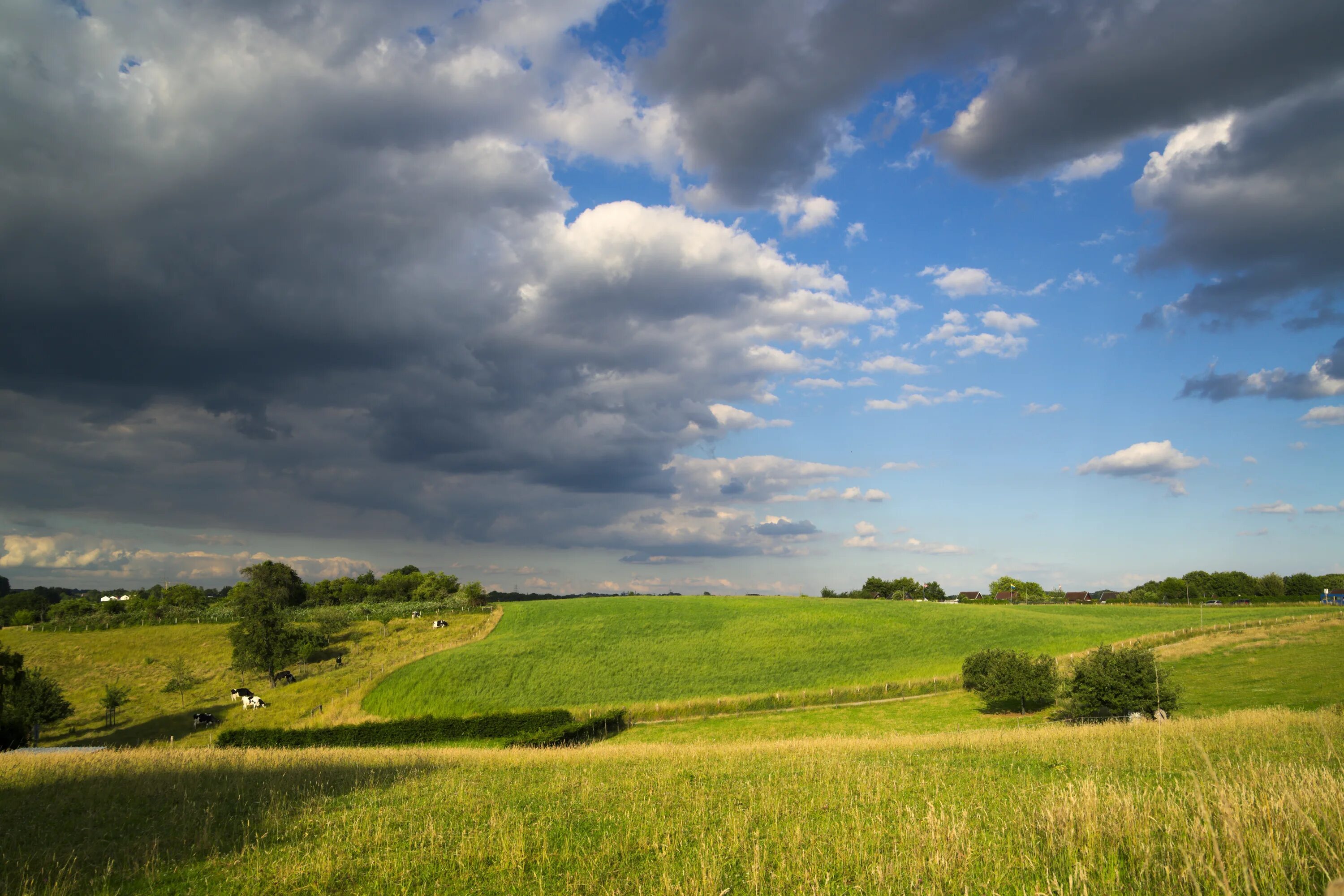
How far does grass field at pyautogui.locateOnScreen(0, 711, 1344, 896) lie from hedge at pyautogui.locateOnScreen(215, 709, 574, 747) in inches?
964

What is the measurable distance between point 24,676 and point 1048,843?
241ft

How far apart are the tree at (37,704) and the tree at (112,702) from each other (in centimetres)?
266

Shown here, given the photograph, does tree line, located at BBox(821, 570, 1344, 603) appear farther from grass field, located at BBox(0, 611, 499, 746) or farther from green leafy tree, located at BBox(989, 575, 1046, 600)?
grass field, located at BBox(0, 611, 499, 746)

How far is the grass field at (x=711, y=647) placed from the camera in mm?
58562

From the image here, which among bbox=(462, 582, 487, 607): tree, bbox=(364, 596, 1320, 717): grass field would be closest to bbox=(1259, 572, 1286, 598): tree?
bbox=(364, 596, 1320, 717): grass field

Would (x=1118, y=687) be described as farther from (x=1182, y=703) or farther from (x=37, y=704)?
(x=37, y=704)

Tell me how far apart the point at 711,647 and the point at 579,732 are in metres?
29.1

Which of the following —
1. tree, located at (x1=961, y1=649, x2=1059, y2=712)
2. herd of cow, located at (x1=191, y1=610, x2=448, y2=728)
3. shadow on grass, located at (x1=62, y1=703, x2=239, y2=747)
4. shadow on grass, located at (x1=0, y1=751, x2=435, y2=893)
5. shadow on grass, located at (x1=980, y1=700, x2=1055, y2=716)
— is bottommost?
shadow on grass, located at (x1=62, y1=703, x2=239, y2=747)

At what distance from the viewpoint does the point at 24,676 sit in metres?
52.4

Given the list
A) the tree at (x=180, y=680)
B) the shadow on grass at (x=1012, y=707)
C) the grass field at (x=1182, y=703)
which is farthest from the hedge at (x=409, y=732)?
the shadow on grass at (x=1012, y=707)

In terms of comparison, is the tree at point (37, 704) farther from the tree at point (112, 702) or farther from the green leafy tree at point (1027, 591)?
the green leafy tree at point (1027, 591)

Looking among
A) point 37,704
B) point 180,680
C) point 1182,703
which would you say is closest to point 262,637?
point 180,680

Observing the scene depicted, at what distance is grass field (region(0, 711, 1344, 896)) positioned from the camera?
7.15 metres

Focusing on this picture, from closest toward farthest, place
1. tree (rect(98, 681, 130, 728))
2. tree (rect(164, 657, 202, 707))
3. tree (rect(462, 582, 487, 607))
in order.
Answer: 1. tree (rect(98, 681, 130, 728))
2. tree (rect(164, 657, 202, 707))
3. tree (rect(462, 582, 487, 607))
